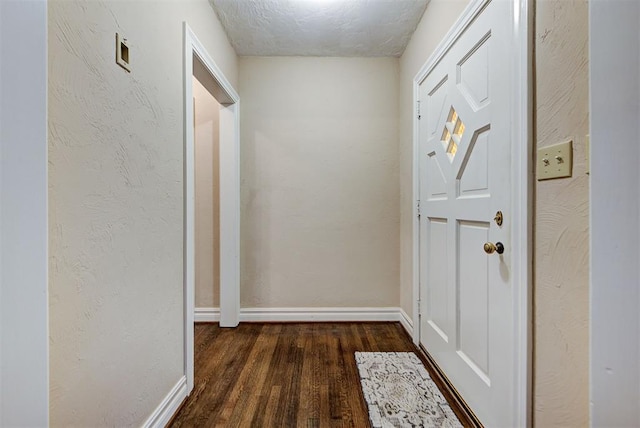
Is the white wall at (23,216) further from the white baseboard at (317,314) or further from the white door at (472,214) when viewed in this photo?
the white baseboard at (317,314)

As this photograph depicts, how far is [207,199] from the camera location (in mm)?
2689

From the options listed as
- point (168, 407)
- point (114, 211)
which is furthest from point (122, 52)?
point (168, 407)

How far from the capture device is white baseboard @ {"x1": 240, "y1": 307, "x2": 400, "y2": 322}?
2699mm

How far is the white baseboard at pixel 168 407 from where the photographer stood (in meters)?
1.30

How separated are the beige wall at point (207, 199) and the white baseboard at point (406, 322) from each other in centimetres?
163

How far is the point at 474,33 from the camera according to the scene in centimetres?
Result: 142

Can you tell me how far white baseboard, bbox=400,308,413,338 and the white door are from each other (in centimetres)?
34

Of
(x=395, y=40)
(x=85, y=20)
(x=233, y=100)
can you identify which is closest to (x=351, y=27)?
(x=395, y=40)

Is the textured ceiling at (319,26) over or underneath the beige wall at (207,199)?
over
